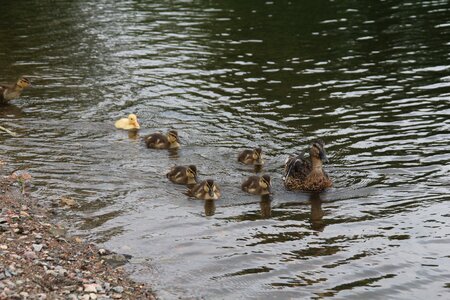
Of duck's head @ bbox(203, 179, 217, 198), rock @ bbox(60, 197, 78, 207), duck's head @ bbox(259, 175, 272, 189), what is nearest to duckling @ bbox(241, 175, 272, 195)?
duck's head @ bbox(259, 175, 272, 189)

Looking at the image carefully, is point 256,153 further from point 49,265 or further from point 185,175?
point 49,265

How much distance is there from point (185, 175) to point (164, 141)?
1.69m

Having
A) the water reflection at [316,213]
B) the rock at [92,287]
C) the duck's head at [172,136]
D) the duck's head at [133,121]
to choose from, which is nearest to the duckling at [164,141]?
the duck's head at [172,136]

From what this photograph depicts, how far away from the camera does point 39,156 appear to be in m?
11.8

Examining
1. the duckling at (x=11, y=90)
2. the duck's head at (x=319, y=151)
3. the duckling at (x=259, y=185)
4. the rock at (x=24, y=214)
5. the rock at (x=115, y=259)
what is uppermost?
the duckling at (x=11, y=90)

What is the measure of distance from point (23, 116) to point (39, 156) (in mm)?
2540

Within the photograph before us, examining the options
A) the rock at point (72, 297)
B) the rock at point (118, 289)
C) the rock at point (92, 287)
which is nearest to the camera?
the rock at point (72, 297)

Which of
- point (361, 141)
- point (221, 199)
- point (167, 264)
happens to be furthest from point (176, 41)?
point (167, 264)

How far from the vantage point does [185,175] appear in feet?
35.8

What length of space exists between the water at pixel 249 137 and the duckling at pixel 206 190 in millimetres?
123

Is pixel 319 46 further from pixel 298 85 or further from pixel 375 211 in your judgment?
pixel 375 211

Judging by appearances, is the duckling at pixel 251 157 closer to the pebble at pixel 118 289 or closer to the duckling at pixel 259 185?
the duckling at pixel 259 185

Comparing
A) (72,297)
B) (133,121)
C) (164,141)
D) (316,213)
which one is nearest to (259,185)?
(316,213)

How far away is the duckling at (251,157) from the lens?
11.6 meters
